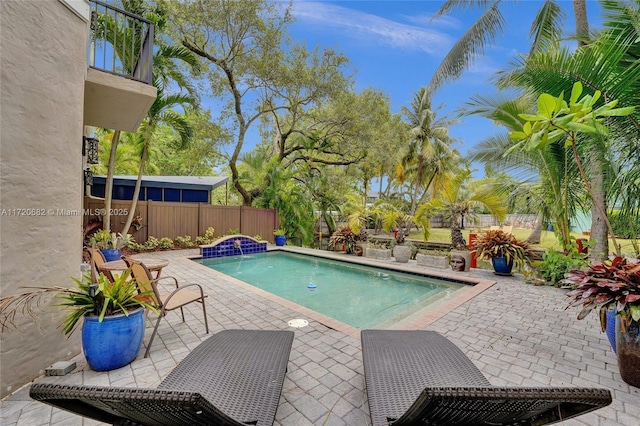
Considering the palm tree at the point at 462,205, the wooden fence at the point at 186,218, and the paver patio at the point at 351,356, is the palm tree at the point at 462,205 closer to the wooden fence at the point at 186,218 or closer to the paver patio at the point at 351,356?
the paver patio at the point at 351,356

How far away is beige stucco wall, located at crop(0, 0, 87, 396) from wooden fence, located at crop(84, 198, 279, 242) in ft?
29.3

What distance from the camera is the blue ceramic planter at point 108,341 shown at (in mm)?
2791

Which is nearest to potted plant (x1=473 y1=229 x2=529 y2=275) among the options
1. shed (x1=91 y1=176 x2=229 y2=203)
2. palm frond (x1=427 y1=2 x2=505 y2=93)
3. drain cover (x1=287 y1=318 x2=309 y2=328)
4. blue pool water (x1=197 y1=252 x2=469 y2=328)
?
blue pool water (x1=197 y1=252 x2=469 y2=328)

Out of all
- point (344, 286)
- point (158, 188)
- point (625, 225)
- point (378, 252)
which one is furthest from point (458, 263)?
point (158, 188)

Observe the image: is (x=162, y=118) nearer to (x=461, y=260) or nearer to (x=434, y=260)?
(x=434, y=260)

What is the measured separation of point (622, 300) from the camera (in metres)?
2.65

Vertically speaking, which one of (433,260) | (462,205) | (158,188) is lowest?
(433,260)

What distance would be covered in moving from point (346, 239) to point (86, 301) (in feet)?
30.8

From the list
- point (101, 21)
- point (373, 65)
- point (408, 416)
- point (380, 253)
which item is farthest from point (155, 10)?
point (408, 416)

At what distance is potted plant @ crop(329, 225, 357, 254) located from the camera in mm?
11523

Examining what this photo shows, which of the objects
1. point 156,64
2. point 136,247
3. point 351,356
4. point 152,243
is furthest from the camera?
point 152,243

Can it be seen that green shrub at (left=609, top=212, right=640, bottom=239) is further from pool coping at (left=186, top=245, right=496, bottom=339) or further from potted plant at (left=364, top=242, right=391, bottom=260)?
potted plant at (left=364, top=242, right=391, bottom=260)

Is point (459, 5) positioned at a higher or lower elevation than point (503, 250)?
higher

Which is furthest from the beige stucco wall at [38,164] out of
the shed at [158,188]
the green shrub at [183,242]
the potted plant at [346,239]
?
the shed at [158,188]
